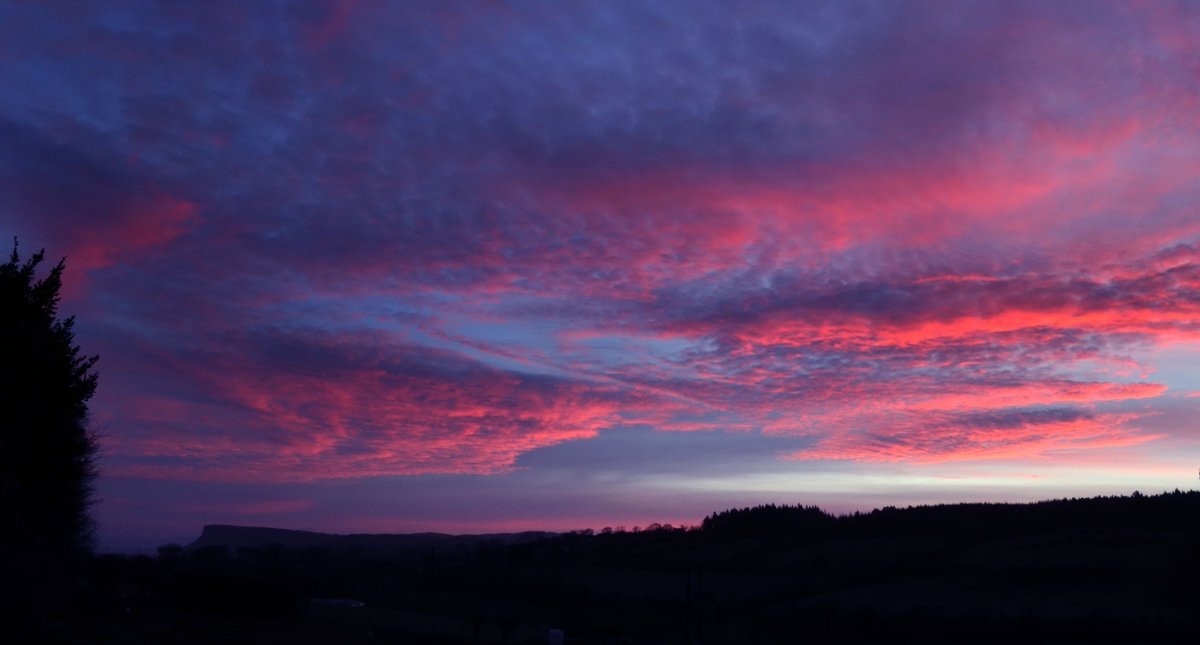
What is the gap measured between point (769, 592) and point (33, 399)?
46.6 meters

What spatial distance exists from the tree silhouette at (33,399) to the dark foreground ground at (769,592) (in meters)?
2.83

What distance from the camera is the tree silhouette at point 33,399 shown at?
2266 cm

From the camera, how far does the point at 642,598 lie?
62.5 meters

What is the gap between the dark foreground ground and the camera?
38.9 metres

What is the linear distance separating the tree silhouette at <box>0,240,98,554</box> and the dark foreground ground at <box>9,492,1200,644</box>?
2.83m

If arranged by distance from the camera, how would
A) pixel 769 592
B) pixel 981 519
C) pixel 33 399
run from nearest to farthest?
pixel 33 399
pixel 769 592
pixel 981 519

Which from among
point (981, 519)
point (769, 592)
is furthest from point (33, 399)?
point (981, 519)

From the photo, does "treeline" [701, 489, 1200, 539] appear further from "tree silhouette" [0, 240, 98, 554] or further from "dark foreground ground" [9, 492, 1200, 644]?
"tree silhouette" [0, 240, 98, 554]

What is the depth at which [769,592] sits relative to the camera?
59.3 metres

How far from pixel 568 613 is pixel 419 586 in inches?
1019

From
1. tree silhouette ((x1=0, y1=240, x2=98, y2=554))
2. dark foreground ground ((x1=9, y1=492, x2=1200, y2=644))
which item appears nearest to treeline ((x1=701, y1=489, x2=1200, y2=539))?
dark foreground ground ((x1=9, y1=492, x2=1200, y2=644))

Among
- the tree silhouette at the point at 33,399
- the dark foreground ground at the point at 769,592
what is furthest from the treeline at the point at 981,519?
the tree silhouette at the point at 33,399

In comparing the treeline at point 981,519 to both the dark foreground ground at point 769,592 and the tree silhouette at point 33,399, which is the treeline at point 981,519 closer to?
the dark foreground ground at point 769,592

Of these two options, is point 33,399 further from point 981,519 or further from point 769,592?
point 981,519
